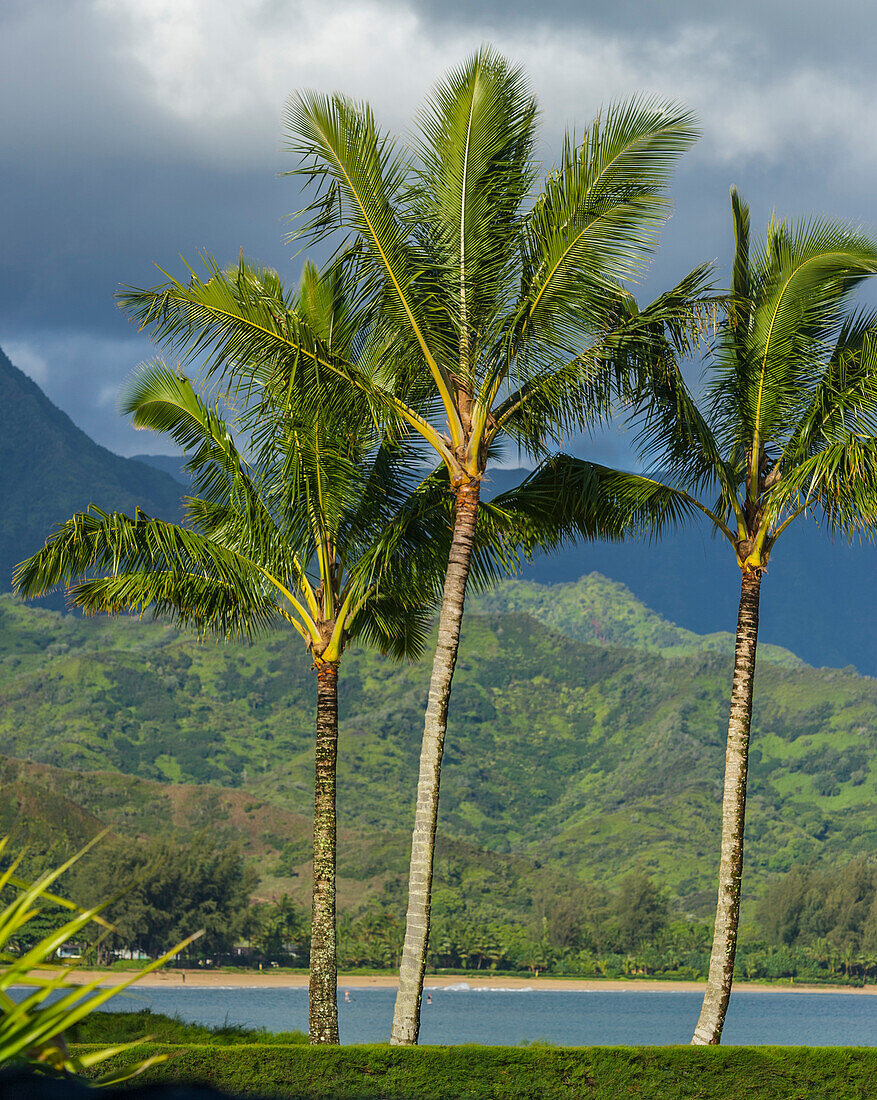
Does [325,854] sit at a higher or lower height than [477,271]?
lower

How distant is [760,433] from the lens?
1472cm

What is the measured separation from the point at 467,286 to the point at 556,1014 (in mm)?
77002

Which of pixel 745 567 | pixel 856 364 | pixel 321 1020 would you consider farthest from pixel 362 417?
pixel 321 1020

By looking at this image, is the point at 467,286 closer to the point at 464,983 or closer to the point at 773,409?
the point at 773,409

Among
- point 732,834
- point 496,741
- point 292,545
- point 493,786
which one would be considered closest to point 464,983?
point 493,786

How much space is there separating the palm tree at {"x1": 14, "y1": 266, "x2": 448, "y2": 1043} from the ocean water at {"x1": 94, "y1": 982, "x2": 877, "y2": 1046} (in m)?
35.2

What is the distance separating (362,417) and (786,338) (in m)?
5.08

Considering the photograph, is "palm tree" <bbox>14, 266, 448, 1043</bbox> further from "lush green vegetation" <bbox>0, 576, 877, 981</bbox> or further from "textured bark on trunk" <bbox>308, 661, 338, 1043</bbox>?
"lush green vegetation" <bbox>0, 576, 877, 981</bbox>

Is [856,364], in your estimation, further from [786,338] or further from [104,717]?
[104,717]

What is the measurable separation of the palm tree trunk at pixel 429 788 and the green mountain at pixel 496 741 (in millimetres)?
106296

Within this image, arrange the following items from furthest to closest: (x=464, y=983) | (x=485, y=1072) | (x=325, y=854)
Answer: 1. (x=464, y=983)
2. (x=325, y=854)
3. (x=485, y=1072)

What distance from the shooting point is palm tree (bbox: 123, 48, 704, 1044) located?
12711 millimetres

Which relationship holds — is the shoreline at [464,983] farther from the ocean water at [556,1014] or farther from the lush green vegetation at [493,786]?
the lush green vegetation at [493,786]

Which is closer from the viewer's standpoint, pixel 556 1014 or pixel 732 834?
pixel 732 834
